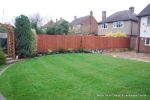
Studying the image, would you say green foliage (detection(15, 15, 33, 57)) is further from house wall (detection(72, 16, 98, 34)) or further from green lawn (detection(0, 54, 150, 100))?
house wall (detection(72, 16, 98, 34))

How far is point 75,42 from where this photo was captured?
2464 centimetres

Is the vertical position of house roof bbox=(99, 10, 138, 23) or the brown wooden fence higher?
house roof bbox=(99, 10, 138, 23)

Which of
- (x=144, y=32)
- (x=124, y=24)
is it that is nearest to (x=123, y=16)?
(x=124, y=24)

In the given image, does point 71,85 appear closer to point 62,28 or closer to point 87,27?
point 62,28

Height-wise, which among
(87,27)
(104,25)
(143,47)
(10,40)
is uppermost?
(87,27)

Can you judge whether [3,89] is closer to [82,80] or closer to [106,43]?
[82,80]

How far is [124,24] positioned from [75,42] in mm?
15387

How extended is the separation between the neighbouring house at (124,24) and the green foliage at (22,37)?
20.2 metres

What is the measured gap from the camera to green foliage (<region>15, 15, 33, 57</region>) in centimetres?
1772

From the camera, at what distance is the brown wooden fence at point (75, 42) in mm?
21672

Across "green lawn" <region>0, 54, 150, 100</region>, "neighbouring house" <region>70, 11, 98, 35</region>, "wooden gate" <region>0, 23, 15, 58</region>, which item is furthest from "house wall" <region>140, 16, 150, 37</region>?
"neighbouring house" <region>70, 11, 98, 35</region>

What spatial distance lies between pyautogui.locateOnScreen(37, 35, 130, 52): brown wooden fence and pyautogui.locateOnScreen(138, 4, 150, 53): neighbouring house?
3.70 m

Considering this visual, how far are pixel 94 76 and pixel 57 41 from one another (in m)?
13.2

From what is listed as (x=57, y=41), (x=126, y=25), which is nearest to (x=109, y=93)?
(x=57, y=41)
